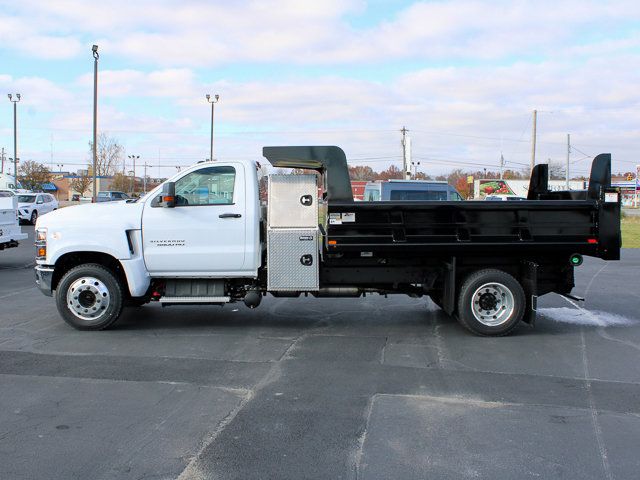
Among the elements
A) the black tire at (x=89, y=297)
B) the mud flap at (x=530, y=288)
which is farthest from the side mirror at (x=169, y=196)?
the mud flap at (x=530, y=288)

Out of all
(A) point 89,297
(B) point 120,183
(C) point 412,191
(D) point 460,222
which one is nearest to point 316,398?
(D) point 460,222

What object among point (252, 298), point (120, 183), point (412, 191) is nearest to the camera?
point (252, 298)

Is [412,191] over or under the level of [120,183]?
under

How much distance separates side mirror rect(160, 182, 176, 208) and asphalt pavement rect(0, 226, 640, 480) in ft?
5.69

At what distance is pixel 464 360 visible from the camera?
701 cm

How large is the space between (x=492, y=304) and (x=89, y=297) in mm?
5377

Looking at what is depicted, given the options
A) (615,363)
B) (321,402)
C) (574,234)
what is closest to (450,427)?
(321,402)

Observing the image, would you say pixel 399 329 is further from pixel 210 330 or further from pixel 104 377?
pixel 104 377

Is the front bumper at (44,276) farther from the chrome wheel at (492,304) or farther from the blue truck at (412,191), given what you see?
the blue truck at (412,191)

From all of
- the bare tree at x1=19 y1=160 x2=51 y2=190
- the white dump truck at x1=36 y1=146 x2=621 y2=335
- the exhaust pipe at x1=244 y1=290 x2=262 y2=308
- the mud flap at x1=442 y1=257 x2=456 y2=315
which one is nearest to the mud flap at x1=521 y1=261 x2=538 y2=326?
the white dump truck at x1=36 y1=146 x2=621 y2=335

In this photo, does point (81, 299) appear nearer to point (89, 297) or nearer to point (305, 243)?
point (89, 297)

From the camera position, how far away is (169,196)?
809cm

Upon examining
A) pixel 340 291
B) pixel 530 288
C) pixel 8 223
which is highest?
pixel 8 223

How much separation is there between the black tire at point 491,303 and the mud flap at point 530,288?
0.12 meters
